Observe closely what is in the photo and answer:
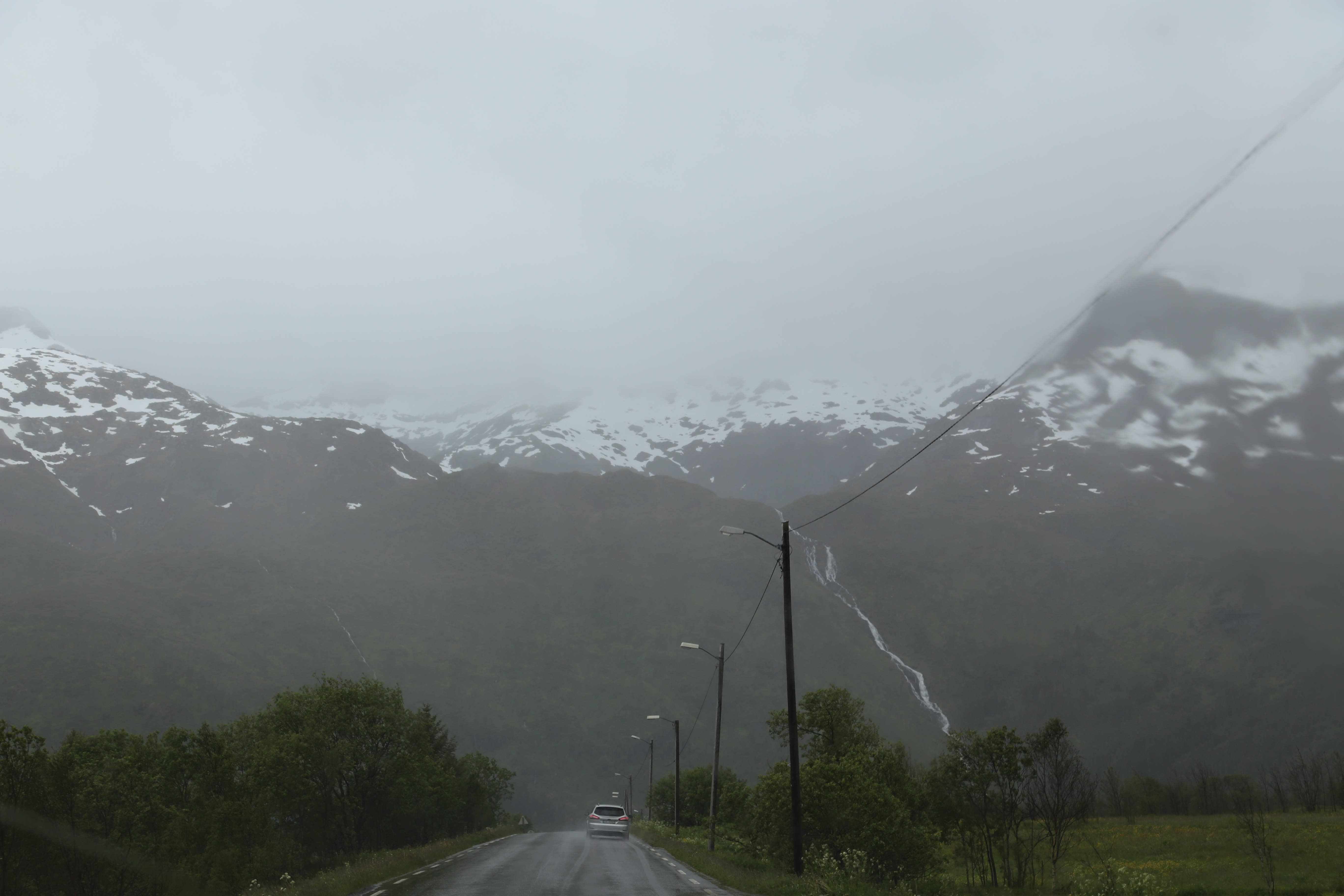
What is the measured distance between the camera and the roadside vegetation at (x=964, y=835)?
31828 mm

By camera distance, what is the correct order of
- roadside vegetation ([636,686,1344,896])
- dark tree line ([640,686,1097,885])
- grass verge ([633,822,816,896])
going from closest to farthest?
grass verge ([633,822,816,896]) < roadside vegetation ([636,686,1344,896]) < dark tree line ([640,686,1097,885])

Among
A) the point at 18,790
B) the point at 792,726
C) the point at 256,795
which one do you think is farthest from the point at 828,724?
the point at 18,790

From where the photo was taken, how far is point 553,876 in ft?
95.3

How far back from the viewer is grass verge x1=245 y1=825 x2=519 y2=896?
23.6 meters

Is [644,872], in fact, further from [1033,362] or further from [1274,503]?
[1274,503]

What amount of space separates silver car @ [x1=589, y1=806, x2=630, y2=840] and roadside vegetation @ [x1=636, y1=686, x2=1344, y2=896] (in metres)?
2.84

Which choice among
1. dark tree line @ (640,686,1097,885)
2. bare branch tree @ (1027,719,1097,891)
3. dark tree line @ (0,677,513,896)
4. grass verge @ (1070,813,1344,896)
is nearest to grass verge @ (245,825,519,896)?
dark tree line @ (0,677,513,896)

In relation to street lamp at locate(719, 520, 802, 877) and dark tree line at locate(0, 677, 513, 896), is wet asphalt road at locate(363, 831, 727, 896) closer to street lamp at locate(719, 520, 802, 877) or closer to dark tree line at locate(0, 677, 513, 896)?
street lamp at locate(719, 520, 802, 877)

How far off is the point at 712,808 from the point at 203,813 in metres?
38.8

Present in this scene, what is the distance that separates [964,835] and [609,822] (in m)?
25.2

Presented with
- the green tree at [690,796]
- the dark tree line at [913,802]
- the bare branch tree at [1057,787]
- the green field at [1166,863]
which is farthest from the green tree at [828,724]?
the green tree at [690,796]

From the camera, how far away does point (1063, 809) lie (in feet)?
132

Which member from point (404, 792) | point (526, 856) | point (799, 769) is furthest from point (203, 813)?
point (799, 769)

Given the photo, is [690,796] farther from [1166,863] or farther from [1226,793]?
[1226,793]
